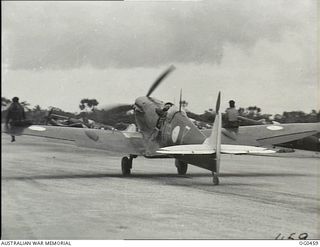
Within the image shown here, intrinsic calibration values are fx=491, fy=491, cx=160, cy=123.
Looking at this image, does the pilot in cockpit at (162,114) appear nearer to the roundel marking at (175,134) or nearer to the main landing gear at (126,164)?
the roundel marking at (175,134)

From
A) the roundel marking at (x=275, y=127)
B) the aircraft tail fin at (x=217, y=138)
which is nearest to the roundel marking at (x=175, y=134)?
the aircraft tail fin at (x=217, y=138)

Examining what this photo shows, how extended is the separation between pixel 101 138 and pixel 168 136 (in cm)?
155

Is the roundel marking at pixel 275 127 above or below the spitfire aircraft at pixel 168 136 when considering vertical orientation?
above

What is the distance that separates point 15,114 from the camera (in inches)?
297

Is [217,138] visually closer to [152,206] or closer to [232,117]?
[232,117]

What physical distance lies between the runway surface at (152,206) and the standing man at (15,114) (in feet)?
1.27

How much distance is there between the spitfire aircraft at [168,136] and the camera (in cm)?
938

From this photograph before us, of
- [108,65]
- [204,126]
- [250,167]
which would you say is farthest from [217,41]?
[250,167]

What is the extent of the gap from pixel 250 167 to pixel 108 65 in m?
6.75

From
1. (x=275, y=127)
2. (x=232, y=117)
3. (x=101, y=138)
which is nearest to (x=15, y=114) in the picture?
(x=101, y=138)

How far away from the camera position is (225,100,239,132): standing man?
10172mm

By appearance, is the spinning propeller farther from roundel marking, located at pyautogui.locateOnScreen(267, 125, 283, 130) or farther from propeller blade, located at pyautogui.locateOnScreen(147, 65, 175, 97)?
roundel marking, located at pyautogui.locateOnScreen(267, 125, 283, 130)

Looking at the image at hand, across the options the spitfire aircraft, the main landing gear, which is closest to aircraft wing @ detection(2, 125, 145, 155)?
the spitfire aircraft

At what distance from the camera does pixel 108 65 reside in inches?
335
